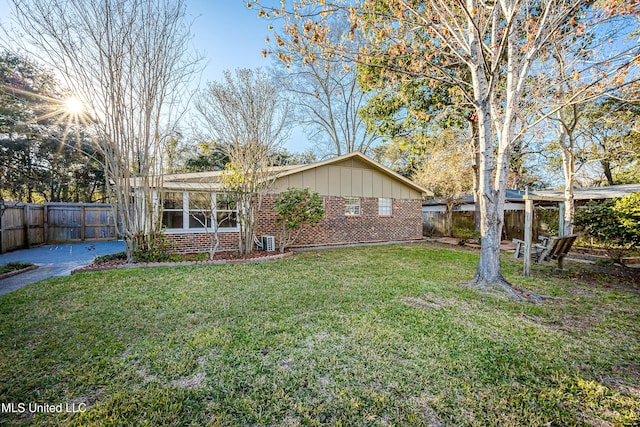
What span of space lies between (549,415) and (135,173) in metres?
9.23

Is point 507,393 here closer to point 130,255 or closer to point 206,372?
point 206,372

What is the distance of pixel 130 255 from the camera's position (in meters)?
7.64

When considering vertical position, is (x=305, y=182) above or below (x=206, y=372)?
above

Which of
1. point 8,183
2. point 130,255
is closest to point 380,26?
point 130,255

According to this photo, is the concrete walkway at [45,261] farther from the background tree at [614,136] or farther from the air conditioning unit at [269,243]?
the background tree at [614,136]

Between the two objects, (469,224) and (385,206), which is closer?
(385,206)

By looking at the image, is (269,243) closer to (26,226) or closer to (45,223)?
(26,226)

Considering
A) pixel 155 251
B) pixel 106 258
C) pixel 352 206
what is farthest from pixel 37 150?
pixel 352 206

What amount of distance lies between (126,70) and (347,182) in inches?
323

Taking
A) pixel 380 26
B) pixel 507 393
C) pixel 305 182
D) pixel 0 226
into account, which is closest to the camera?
pixel 507 393

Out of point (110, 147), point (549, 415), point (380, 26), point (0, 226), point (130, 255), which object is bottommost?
point (549, 415)

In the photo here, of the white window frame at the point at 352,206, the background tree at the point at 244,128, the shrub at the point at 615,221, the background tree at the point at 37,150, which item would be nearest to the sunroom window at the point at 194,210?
the background tree at the point at 244,128

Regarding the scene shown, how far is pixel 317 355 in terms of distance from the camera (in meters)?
2.96

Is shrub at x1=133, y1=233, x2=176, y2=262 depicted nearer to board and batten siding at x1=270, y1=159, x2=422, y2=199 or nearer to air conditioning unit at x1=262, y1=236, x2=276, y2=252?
→ air conditioning unit at x1=262, y1=236, x2=276, y2=252
